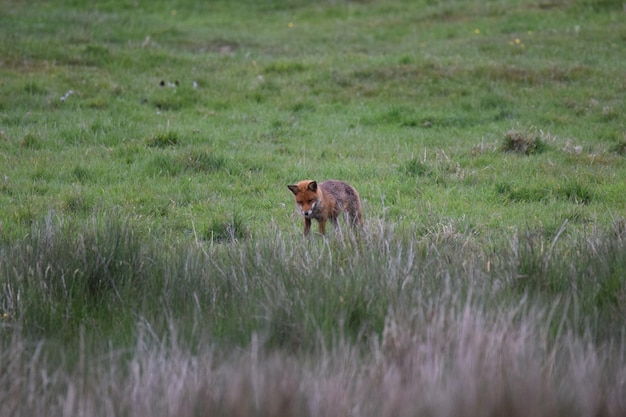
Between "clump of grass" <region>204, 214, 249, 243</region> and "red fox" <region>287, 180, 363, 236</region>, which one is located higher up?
"red fox" <region>287, 180, 363, 236</region>

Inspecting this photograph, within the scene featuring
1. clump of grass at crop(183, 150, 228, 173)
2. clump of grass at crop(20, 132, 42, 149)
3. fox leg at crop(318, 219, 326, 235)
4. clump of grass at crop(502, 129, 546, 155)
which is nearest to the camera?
fox leg at crop(318, 219, 326, 235)

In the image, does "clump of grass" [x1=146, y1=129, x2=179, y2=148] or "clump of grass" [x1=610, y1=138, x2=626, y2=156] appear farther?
"clump of grass" [x1=146, y1=129, x2=179, y2=148]

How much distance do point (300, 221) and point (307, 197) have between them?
34.3 inches

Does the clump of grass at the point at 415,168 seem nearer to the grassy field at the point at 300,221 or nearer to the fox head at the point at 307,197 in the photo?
the grassy field at the point at 300,221

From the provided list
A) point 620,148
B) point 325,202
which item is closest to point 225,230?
point 325,202

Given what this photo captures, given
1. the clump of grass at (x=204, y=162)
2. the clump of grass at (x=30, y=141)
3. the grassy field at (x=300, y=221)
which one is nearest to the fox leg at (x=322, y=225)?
the grassy field at (x=300, y=221)

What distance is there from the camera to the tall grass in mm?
4344

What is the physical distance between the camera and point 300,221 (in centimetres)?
903

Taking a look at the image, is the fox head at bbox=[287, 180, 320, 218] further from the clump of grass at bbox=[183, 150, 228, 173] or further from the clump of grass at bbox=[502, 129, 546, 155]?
the clump of grass at bbox=[502, 129, 546, 155]

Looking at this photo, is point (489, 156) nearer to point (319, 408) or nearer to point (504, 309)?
point (504, 309)

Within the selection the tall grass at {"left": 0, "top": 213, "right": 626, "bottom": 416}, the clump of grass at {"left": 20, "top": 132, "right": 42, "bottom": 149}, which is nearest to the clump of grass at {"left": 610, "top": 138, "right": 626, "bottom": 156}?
the tall grass at {"left": 0, "top": 213, "right": 626, "bottom": 416}

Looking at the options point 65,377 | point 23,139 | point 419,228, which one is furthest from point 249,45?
point 65,377

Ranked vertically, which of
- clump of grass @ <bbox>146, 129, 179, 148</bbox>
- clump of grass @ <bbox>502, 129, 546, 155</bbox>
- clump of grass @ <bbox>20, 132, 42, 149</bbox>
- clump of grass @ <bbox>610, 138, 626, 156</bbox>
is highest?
clump of grass @ <bbox>20, 132, 42, 149</bbox>

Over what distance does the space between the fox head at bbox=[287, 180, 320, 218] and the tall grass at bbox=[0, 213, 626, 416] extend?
73cm
